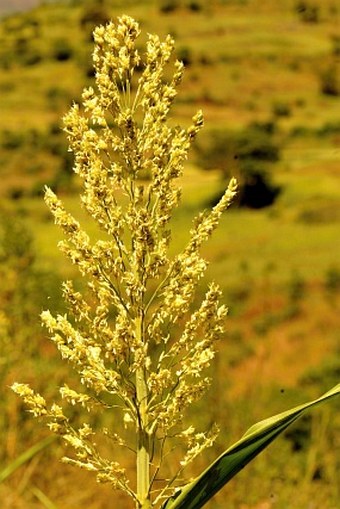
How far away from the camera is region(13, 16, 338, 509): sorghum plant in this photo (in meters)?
2.21

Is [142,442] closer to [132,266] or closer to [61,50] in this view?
[132,266]

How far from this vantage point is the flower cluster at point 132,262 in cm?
221

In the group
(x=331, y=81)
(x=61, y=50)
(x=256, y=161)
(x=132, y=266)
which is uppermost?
(x=132, y=266)

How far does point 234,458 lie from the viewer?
7.05ft

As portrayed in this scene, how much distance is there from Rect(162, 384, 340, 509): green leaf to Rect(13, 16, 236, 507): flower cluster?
97mm

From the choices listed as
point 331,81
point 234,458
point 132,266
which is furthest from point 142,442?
point 331,81

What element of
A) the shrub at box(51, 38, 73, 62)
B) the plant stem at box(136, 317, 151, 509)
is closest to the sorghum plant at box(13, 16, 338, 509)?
the plant stem at box(136, 317, 151, 509)

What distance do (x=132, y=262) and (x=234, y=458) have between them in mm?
509

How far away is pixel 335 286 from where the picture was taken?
213 feet

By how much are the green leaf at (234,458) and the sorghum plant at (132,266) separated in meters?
0.09

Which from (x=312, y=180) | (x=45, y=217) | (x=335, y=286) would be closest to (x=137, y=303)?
(x=335, y=286)

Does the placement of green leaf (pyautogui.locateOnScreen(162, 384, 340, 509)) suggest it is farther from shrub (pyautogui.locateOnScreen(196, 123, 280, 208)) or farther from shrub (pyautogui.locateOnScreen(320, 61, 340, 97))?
shrub (pyautogui.locateOnScreen(320, 61, 340, 97))

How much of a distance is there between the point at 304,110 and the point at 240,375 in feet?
194

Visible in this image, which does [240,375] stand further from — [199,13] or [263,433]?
[199,13]
